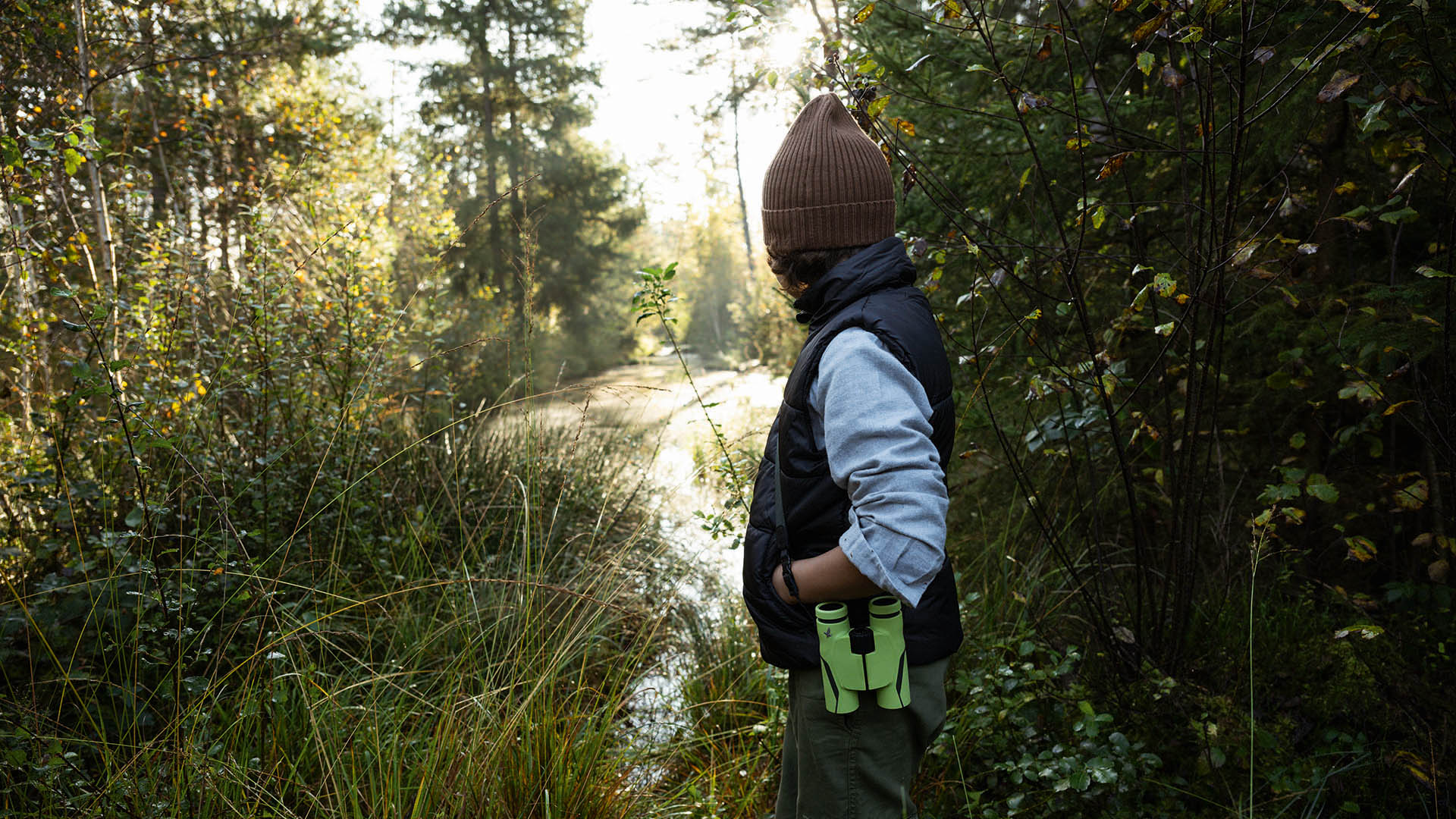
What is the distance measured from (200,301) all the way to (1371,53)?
4482 mm

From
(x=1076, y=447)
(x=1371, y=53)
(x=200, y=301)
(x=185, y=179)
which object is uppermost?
(x=185, y=179)

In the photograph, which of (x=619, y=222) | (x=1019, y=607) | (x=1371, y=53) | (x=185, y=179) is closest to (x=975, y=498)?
(x=1019, y=607)

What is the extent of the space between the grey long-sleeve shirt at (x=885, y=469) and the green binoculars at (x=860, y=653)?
0.31 feet

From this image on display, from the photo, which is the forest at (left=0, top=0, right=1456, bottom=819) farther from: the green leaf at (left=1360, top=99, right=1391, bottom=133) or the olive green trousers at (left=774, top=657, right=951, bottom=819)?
the olive green trousers at (left=774, top=657, right=951, bottom=819)

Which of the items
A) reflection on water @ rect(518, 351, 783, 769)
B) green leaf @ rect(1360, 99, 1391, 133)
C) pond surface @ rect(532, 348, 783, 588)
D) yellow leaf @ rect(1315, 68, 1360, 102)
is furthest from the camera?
pond surface @ rect(532, 348, 783, 588)

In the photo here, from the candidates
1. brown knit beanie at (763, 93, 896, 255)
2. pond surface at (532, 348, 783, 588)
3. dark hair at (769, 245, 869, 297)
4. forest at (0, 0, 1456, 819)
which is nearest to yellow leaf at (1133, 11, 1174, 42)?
forest at (0, 0, 1456, 819)

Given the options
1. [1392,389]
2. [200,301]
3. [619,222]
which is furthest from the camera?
[619,222]

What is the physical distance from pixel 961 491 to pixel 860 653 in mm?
2909

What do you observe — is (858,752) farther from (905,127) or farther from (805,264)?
(905,127)

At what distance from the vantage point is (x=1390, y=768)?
7.07 feet

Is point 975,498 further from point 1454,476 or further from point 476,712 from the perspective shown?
point 476,712

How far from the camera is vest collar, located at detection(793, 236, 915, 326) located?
1.49 meters

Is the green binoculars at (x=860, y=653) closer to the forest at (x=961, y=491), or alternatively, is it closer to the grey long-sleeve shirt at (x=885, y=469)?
the grey long-sleeve shirt at (x=885, y=469)

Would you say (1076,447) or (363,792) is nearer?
(363,792)
